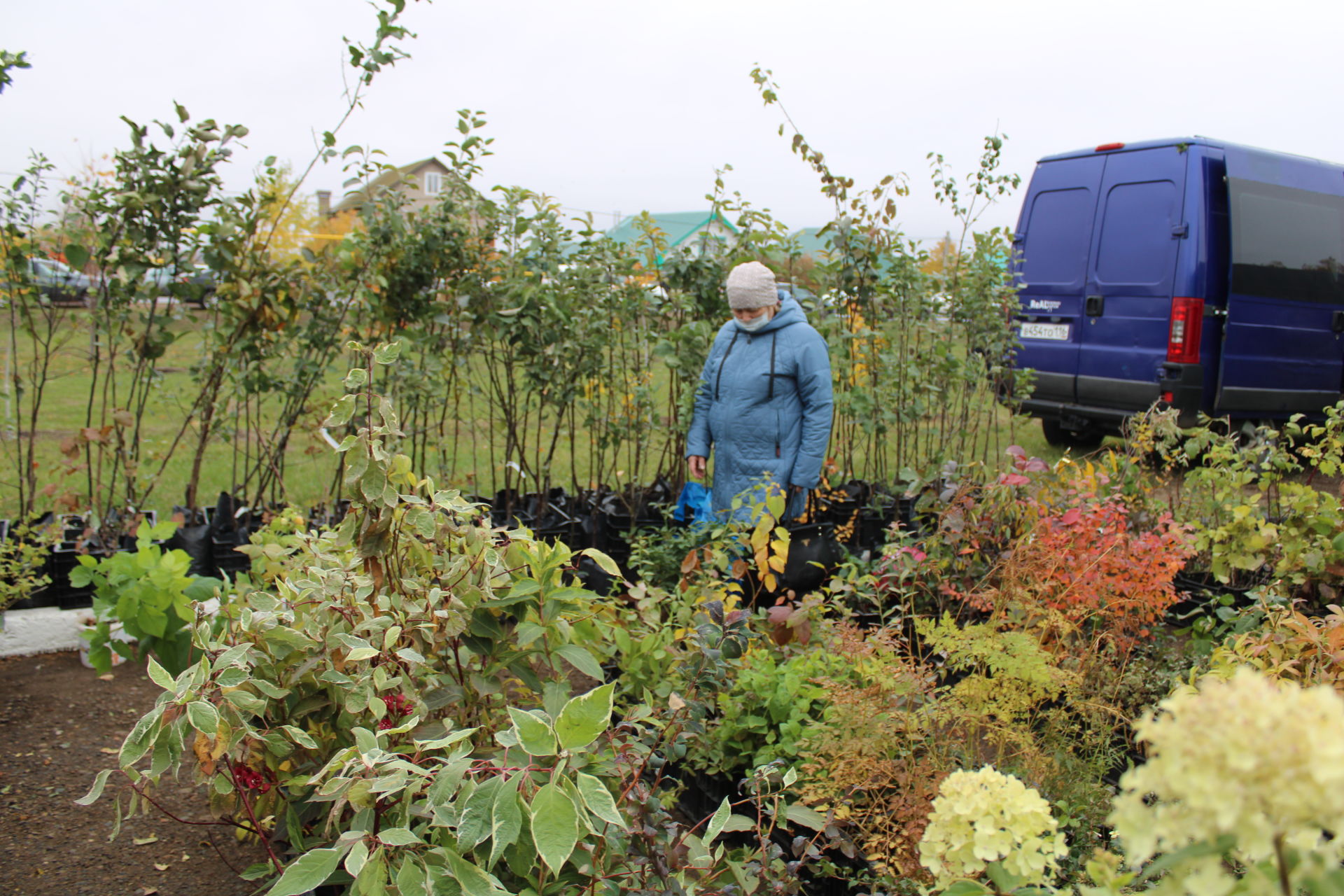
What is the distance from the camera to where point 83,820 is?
2412 mm

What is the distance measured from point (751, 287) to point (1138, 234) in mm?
4583

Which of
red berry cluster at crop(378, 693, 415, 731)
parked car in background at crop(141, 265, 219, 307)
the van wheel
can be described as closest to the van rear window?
the van wheel

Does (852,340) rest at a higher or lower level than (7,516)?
higher

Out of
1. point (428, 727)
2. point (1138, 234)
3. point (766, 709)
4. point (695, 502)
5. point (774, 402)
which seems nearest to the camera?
point (428, 727)

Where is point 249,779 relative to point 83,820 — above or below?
above

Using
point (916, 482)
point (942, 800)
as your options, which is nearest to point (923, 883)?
point (942, 800)

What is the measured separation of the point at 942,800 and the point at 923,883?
811 mm

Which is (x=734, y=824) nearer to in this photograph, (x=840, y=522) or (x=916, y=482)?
(x=916, y=482)

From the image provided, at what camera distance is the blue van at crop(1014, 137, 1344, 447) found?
6.51 meters

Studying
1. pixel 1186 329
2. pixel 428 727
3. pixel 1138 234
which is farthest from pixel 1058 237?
pixel 428 727

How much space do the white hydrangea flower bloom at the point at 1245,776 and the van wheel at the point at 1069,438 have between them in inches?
346

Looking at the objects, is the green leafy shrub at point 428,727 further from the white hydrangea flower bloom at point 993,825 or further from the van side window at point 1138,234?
the van side window at point 1138,234

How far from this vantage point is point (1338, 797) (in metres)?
0.51

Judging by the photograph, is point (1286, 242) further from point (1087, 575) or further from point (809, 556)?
point (1087, 575)
